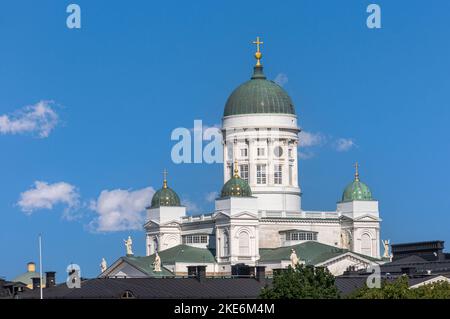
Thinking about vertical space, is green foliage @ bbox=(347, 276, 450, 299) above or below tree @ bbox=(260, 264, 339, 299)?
below

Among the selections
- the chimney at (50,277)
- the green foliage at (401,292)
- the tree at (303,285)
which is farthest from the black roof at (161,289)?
the green foliage at (401,292)

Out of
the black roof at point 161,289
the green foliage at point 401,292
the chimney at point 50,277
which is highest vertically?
the chimney at point 50,277

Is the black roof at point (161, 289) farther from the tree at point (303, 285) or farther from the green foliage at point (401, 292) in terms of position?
the green foliage at point (401, 292)

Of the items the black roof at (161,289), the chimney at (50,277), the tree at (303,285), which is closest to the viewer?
the tree at (303,285)

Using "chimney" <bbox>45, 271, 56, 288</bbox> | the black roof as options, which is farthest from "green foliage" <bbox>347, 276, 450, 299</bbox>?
"chimney" <bbox>45, 271, 56, 288</bbox>

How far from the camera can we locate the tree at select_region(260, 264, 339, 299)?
120 meters

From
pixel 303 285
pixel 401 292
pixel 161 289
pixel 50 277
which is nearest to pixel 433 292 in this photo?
pixel 401 292

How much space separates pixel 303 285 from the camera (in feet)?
401

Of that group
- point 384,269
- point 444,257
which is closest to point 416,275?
point 384,269

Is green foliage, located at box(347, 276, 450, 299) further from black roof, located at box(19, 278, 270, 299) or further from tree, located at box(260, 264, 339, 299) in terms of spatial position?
black roof, located at box(19, 278, 270, 299)

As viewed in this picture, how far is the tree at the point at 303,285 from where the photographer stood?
119750mm

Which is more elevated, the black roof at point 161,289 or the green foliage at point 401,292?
the black roof at point 161,289
